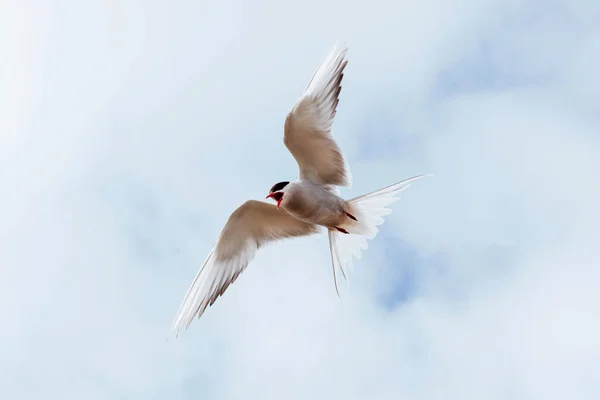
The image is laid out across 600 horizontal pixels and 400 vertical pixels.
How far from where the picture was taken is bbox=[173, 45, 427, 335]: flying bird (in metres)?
10.8

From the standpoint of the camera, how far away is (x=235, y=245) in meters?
11.6

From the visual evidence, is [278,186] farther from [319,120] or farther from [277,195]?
[319,120]

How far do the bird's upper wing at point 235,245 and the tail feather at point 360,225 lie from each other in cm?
53

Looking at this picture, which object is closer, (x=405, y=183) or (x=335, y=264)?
(x=405, y=183)

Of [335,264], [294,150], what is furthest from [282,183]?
[335,264]

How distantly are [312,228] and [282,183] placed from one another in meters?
1.11

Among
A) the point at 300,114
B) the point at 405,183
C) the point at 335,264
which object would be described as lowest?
the point at 335,264

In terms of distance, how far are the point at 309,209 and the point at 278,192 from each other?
430mm

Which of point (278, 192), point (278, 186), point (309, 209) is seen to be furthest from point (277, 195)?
point (309, 209)

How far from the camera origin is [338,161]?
11.3 m

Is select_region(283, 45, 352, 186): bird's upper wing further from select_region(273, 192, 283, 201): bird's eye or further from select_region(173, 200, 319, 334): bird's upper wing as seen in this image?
select_region(173, 200, 319, 334): bird's upper wing

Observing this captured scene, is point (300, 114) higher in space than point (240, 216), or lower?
higher

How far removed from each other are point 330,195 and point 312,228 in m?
0.90

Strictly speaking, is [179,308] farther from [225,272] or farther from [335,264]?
[335,264]
